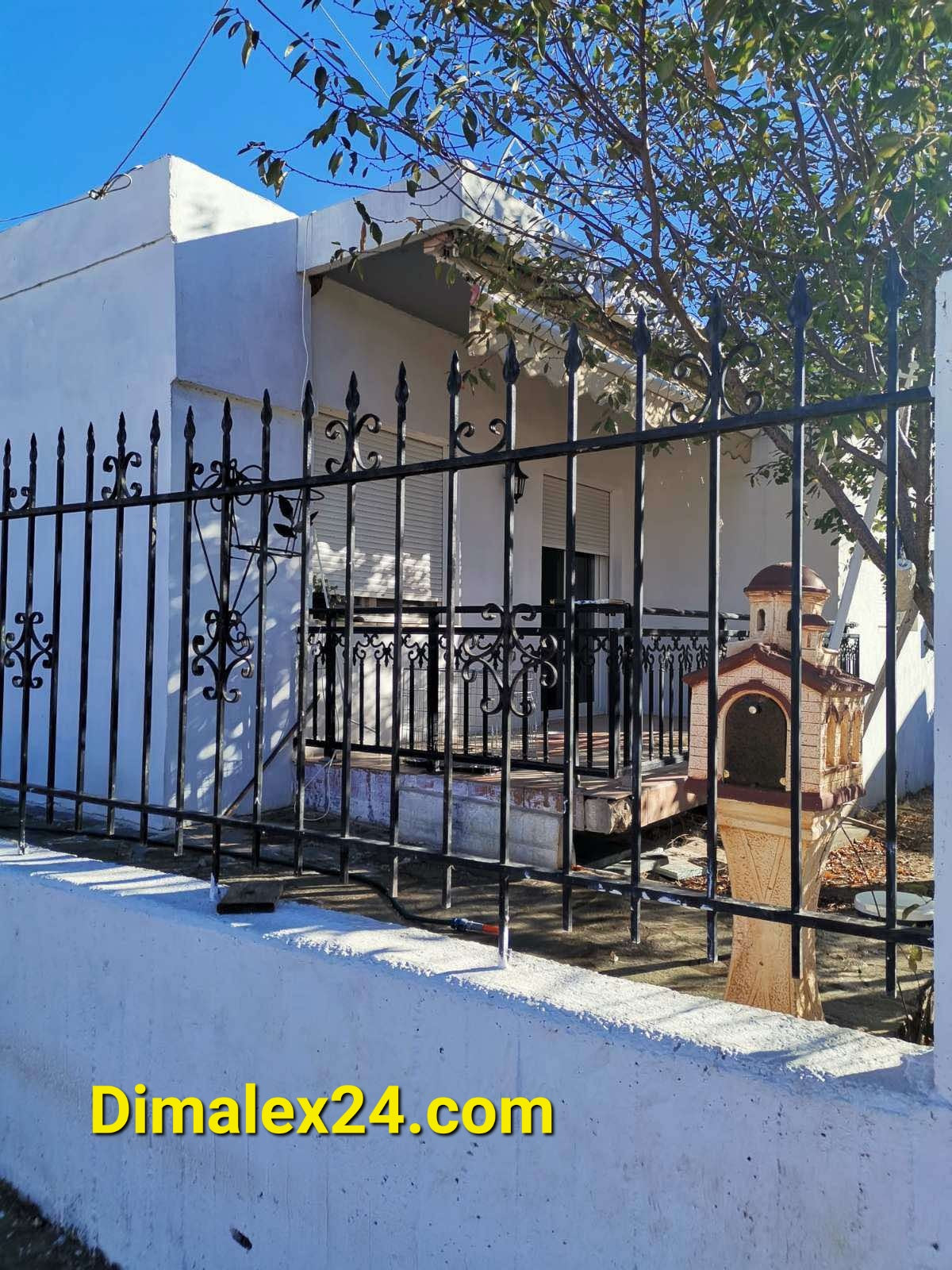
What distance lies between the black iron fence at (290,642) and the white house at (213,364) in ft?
0.13

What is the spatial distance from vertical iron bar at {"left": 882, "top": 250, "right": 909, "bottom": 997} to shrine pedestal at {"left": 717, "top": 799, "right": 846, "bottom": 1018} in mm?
695

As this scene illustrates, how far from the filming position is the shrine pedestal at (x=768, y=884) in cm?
244

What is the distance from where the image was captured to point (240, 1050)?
227 centimetres

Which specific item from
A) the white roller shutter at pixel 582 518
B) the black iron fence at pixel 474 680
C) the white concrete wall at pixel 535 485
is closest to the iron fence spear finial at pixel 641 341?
the black iron fence at pixel 474 680

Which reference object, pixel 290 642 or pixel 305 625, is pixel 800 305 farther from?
pixel 290 642

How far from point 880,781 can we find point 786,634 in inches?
298

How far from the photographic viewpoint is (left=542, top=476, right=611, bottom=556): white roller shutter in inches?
362

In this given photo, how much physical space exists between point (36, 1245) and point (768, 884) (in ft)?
7.97

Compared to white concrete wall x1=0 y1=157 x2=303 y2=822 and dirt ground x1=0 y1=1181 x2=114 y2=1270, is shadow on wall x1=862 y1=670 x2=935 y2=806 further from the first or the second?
dirt ground x1=0 y1=1181 x2=114 y2=1270

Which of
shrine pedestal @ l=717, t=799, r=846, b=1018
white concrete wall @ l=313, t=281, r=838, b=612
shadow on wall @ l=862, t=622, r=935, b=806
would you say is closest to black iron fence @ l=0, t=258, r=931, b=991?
shrine pedestal @ l=717, t=799, r=846, b=1018

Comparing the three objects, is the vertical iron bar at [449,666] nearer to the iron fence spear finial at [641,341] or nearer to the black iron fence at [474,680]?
the iron fence spear finial at [641,341]

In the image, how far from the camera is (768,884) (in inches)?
98.4

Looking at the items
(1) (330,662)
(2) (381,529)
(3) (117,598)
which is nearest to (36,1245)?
(3) (117,598)

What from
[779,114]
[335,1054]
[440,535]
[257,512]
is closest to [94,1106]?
[335,1054]
